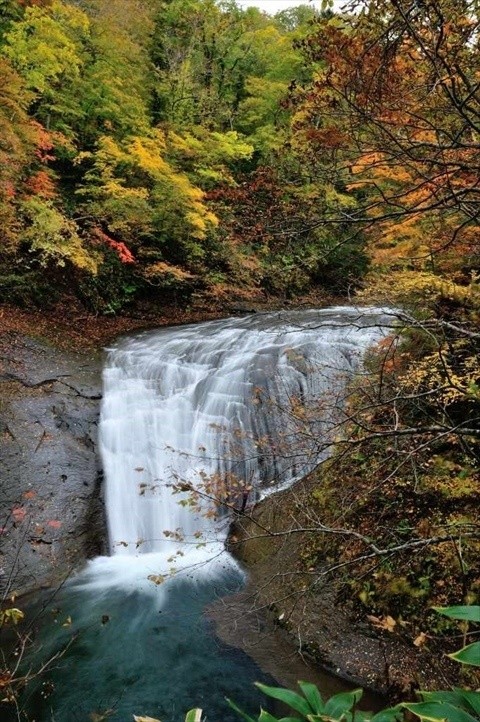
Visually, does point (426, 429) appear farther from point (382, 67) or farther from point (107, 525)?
point (107, 525)

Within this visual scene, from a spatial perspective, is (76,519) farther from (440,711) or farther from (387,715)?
(440,711)

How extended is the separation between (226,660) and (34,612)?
248 cm

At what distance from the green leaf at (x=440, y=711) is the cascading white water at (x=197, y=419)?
5.55 m

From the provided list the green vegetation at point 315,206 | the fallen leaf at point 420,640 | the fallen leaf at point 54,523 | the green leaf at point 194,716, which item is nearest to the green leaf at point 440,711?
the green vegetation at point 315,206

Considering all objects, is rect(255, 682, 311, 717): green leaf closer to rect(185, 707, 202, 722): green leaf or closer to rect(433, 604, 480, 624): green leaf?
rect(185, 707, 202, 722): green leaf

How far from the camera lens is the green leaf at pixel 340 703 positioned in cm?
126

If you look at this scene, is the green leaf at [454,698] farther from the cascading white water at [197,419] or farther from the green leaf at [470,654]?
the cascading white water at [197,419]

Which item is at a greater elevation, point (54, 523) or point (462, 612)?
point (462, 612)

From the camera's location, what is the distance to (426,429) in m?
2.84

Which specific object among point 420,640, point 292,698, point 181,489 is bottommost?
point 420,640

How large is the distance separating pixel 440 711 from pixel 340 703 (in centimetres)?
29

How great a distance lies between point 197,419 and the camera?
28.5 ft

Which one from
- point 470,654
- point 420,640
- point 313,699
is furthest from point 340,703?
point 420,640

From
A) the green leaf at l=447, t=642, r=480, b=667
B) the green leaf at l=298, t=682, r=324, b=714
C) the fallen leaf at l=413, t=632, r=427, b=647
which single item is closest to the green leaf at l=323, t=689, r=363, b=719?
the green leaf at l=298, t=682, r=324, b=714
